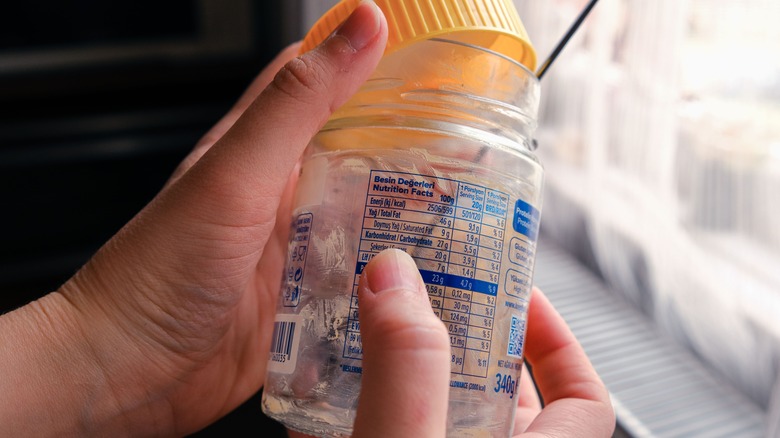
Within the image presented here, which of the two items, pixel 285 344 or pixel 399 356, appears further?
pixel 285 344

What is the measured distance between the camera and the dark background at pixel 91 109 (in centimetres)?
183

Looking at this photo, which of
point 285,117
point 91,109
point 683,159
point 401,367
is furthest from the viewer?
point 91,109

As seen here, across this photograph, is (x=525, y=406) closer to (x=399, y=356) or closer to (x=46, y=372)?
(x=399, y=356)

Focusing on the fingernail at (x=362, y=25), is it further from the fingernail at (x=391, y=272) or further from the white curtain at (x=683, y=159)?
the white curtain at (x=683, y=159)

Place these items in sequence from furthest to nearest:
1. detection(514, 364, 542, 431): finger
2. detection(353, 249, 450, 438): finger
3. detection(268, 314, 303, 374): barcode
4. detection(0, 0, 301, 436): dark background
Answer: detection(0, 0, 301, 436): dark background, detection(514, 364, 542, 431): finger, detection(268, 314, 303, 374): barcode, detection(353, 249, 450, 438): finger

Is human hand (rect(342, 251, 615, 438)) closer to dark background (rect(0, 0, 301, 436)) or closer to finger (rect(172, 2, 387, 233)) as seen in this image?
finger (rect(172, 2, 387, 233))

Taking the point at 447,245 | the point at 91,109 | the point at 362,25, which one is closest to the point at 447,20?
the point at 362,25

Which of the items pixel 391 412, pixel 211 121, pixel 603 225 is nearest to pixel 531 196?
pixel 391 412

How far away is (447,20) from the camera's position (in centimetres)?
56

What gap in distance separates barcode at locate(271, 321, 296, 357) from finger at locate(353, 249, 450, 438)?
0.10 m

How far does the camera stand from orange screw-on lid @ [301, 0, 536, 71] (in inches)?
21.9

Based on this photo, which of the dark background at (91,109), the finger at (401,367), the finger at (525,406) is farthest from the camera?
the dark background at (91,109)

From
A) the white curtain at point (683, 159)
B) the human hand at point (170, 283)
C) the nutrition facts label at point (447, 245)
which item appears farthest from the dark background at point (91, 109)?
the nutrition facts label at point (447, 245)

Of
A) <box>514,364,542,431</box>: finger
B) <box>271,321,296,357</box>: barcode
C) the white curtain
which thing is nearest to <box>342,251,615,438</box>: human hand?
<box>271,321,296,357</box>: barcode
